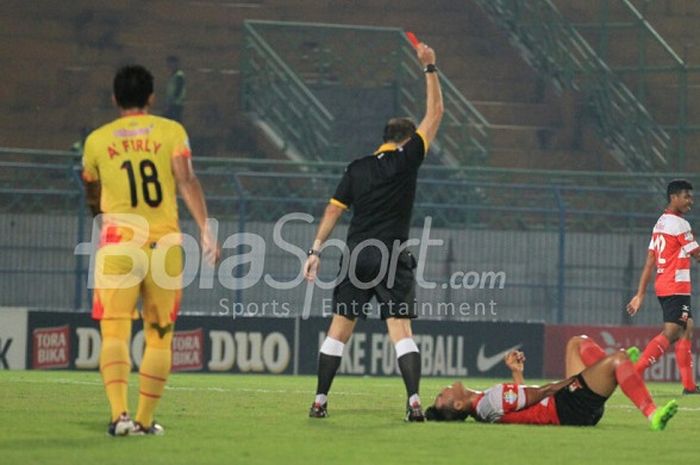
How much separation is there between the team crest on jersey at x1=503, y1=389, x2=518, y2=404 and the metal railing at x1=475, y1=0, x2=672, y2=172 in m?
18.9

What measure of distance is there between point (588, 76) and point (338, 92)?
5130mm

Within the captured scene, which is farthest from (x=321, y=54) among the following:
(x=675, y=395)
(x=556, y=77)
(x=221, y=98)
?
(x=675, y=395)

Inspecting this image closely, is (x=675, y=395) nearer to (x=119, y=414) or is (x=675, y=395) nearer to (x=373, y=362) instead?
(x=373, y=362)

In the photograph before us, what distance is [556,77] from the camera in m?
32.2

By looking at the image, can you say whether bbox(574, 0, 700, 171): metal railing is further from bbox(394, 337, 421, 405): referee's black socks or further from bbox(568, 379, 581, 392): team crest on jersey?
bbox(568, 379, 581, 392): team crest on jersey

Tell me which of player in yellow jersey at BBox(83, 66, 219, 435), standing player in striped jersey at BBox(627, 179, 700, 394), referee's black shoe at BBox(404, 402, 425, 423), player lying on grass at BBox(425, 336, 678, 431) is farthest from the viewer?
standing player in striped jersey at BBox(627, 179, 700, 394)

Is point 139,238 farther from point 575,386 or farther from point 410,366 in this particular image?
point 575,386

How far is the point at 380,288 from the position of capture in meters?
12.6

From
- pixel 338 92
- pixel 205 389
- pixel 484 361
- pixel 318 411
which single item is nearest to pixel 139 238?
pixel 318 411

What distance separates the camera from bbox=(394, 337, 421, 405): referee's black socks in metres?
12.5

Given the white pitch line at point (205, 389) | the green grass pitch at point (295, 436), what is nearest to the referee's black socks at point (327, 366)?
the green grass pitch at point (295, 436)

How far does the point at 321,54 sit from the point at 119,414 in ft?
67.0

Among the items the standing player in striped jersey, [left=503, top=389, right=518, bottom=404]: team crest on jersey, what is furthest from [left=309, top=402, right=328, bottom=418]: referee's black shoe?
the standing player in striped jersey

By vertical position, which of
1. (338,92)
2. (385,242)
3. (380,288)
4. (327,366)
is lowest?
(327,366)
